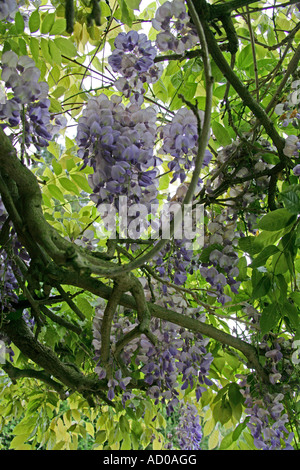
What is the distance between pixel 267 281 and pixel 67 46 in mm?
656

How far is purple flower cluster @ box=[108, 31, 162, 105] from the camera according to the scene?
2.74 ft

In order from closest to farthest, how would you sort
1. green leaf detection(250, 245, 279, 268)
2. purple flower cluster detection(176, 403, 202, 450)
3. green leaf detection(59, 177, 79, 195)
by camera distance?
1. green leaf detection(250, 245, 279, 268)
2. green leaf detection(59, 177, 79, 195)
3. purple flower cluster detection(176, 403, 202, 450)

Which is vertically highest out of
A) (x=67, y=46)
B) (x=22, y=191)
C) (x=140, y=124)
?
(x=67, y=46)

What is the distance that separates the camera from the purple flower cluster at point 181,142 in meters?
0.77

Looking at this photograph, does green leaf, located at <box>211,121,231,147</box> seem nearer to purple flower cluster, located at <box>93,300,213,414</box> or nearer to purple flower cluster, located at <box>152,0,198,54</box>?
purple flower cluster, located at <box>152,0,198,54</box>

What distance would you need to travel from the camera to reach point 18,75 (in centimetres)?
73

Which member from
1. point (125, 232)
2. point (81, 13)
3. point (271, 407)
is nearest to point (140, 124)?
point (125, 232)

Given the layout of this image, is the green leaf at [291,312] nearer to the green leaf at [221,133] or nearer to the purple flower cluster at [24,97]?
the green leaf at [221,133]

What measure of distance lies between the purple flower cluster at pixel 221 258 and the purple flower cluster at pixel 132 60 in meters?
0.37

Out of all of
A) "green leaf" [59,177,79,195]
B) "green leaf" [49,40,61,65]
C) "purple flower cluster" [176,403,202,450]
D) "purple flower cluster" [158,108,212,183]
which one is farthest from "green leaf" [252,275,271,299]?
"purple flower cluster" [176,403,202,450]

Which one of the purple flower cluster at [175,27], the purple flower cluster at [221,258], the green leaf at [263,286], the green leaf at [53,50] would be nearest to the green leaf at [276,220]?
the green leaf at [263,286]

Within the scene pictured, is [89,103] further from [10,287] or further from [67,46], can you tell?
[10,287]

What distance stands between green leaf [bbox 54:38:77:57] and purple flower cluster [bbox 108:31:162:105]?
199 mm

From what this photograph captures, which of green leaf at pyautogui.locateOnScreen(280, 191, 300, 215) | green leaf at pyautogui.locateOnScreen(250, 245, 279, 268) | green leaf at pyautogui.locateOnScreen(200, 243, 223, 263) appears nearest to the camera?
green leaf at pyautogui.locateOnScreen(280, 191, 300, 215)
